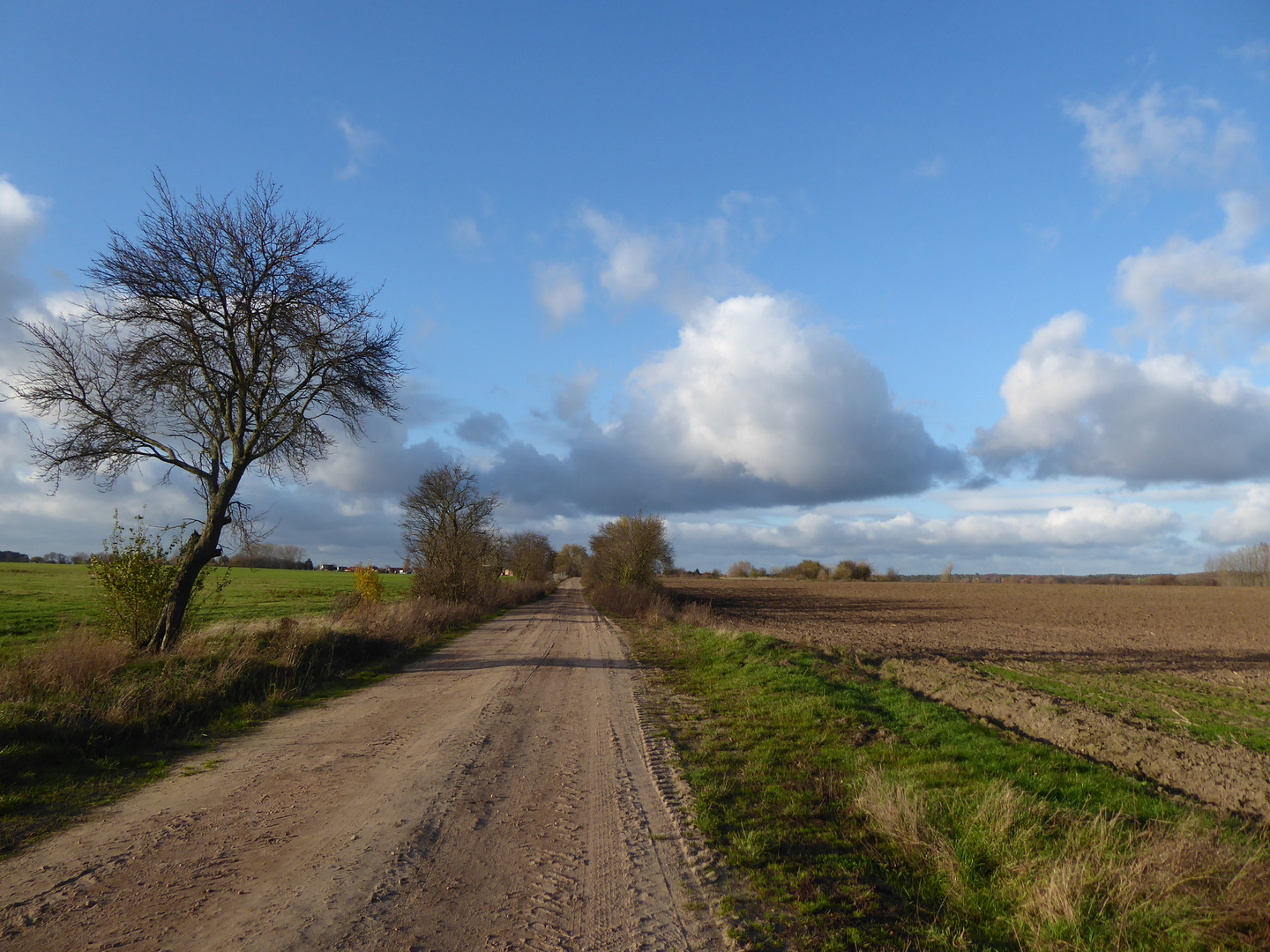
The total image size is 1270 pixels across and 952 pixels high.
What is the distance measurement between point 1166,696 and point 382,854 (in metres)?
18.1

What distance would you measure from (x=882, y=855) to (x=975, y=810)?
1153mm

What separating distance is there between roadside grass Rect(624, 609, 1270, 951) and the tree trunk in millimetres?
10499

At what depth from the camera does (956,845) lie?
519cm

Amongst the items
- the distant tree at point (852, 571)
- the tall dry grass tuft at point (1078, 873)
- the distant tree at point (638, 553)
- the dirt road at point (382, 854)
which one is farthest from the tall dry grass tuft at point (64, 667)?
the distant tree at point (852, 571)

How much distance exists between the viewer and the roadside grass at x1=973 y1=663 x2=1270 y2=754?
11328 mm

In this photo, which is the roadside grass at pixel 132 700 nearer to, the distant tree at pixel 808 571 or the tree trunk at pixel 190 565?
the tree trunk at pixel 190 565

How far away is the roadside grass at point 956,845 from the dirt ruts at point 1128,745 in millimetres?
786

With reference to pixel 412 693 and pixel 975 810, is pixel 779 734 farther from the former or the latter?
pixel 412 693

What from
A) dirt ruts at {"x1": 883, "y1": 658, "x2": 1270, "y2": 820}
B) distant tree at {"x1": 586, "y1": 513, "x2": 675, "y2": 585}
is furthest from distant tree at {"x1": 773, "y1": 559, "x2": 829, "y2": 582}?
dirt ruts at {"x1": 883, "y1": 658, "x2": 1270, "y2": 820}

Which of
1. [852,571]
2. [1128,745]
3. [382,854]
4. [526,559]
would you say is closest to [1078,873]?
[382,854]

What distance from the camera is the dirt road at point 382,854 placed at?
3.77 metres

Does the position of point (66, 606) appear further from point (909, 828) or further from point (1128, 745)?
point (1128, 745)

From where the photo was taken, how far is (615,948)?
3.70 m

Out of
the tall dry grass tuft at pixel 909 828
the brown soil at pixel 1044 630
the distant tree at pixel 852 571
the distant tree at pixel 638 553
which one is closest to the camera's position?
the tall dry grass tuft at pixel 909 828
